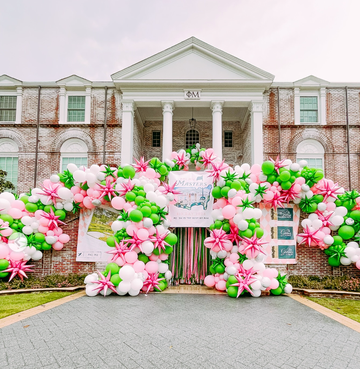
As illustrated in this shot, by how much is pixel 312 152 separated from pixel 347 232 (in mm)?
10546

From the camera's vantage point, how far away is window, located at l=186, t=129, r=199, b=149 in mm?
20531

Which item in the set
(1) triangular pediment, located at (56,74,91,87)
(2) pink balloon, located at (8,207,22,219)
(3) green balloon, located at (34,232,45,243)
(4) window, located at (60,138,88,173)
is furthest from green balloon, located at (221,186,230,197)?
(1) triangular pediment, located at (56,74,91,87)

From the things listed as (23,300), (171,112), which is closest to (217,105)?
(171,112)

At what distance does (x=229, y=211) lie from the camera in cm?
762

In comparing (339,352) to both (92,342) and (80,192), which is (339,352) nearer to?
(92,342)

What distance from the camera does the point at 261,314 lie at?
5938 millimetres

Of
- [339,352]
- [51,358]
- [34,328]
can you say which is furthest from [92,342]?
[339,352]

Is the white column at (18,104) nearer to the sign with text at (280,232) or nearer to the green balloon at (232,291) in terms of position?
the sign with text at (280,232)

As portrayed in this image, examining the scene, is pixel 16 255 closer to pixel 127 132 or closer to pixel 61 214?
pixel 61 214

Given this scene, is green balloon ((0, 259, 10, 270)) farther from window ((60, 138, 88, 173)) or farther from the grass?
window ((60, 138, 88, 173))

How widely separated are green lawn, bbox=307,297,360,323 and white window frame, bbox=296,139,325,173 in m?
11.5

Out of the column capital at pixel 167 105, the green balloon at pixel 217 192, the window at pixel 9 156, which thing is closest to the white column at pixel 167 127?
the column capital at pixel 167 105

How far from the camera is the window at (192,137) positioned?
20.5 meters

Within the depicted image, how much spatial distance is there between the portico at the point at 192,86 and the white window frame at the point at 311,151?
264 centimetres
